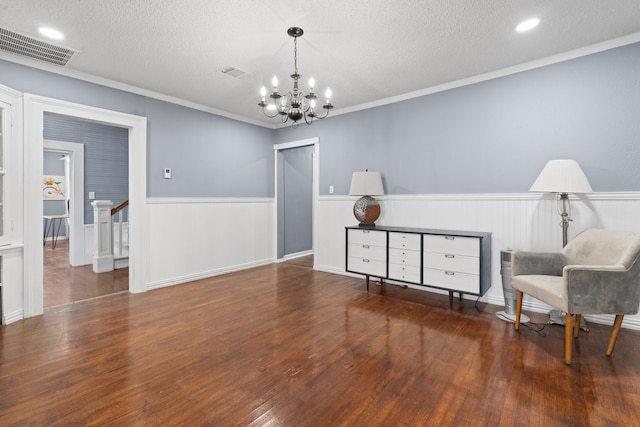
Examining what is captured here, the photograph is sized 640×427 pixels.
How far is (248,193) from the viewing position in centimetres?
518

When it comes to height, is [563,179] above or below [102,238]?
above

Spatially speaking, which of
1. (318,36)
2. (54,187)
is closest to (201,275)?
(318,36)

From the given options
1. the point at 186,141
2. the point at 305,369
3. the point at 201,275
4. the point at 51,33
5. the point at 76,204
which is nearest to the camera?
the point at 305,369

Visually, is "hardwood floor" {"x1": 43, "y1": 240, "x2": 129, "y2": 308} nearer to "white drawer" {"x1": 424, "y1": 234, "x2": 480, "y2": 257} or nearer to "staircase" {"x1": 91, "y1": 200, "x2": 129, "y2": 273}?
"staircase" {"x1": 91, "y1": 200, "x2": 129, "y2": 273}

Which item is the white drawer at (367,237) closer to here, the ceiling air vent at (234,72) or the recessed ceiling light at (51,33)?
the ceiling air vent at (234,72)

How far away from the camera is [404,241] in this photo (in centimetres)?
348

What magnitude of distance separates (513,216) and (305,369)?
104 inches

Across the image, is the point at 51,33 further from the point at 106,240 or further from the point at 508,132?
the point at 508,132

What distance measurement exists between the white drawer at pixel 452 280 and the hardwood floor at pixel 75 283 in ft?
12.2

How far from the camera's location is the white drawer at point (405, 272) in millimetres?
3398

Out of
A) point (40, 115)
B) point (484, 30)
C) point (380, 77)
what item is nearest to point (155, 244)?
point (40, 115)

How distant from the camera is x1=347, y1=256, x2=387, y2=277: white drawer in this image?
12.1ft

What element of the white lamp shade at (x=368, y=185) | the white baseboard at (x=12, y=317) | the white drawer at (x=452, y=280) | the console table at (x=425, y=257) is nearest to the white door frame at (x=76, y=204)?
the white baseboard at (x=12, y=317)

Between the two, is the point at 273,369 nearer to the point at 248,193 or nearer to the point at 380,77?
the point at 380,77
